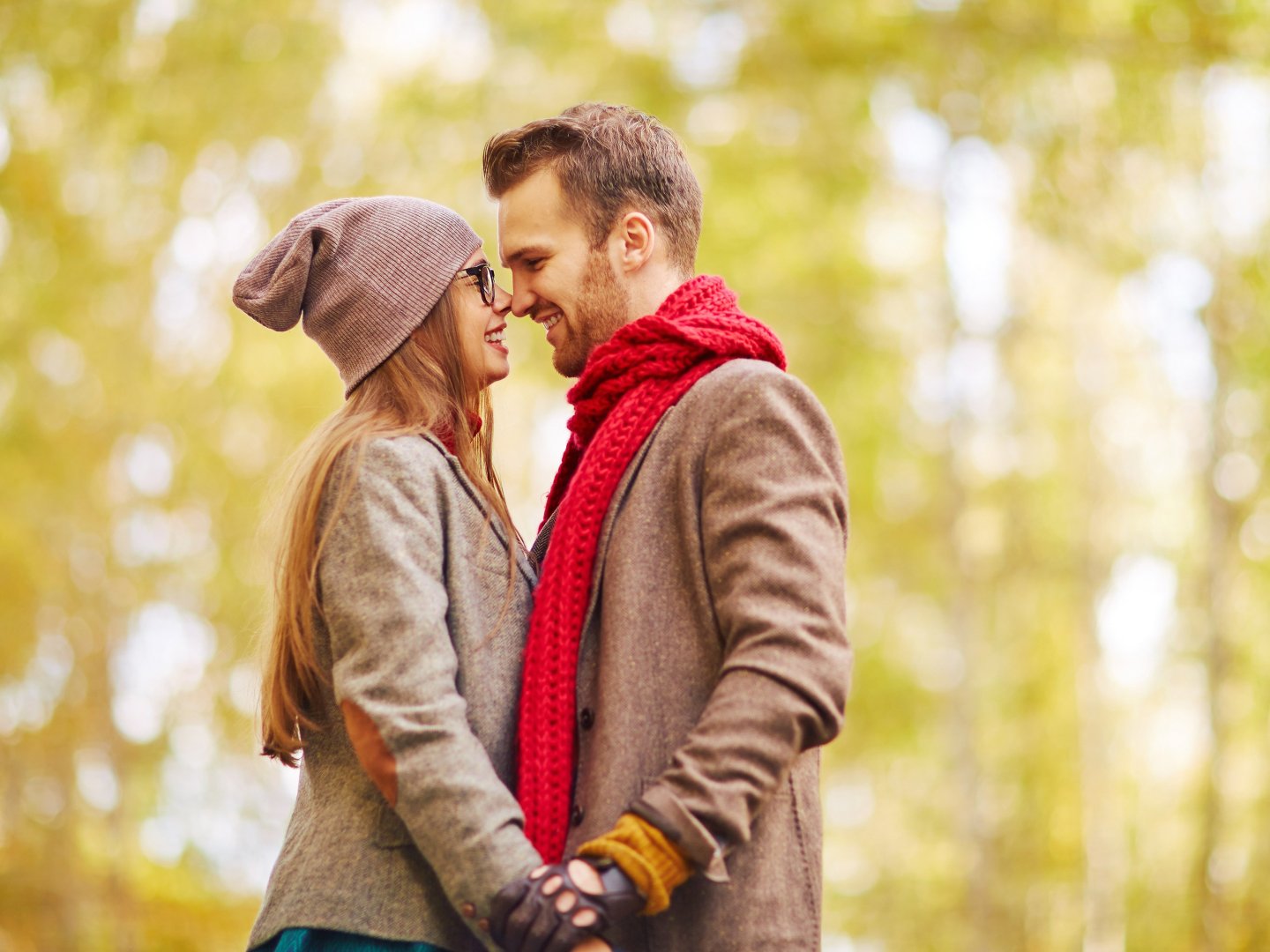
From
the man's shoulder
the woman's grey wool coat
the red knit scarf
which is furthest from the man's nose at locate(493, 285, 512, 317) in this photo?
the man's shoulder

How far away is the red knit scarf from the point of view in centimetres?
182

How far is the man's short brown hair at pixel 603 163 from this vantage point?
2119 mm

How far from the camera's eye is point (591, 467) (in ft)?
6.44

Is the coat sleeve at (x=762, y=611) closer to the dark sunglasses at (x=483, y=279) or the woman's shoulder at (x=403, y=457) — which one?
the woman's shoulder at (x=403, y=457)

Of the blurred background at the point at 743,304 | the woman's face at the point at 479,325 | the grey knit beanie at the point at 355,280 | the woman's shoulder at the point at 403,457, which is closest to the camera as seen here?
the woman's shoulder at the point at 403,457

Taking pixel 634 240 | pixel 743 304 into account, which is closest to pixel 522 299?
pixel 634 240

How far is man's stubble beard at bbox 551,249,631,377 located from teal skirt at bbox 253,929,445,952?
86cm

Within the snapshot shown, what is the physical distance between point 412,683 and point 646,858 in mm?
378

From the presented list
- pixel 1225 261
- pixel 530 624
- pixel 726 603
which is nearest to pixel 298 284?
pixel 530 624

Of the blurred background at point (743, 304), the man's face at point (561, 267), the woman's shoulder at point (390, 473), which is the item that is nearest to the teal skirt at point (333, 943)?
the woman's shoulder at point (390, 473)

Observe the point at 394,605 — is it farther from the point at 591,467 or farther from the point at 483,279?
the point at 483,279

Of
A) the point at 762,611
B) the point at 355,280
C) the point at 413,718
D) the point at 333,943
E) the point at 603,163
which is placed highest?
the point at 603,163

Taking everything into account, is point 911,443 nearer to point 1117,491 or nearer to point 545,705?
point 1117,491

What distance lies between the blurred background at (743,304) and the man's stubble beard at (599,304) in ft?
14.4
